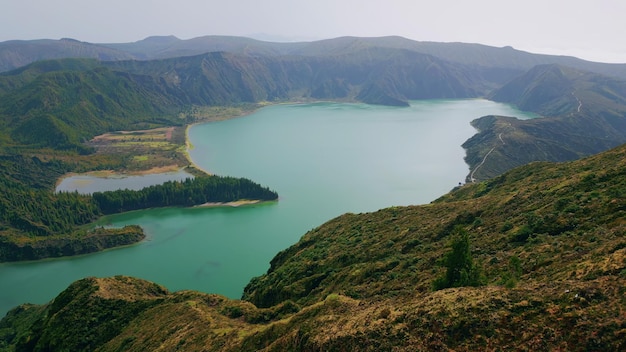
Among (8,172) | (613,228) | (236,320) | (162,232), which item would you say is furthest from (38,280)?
(613,228)

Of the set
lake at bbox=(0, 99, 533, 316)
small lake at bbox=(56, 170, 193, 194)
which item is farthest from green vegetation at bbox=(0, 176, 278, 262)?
small lake at bbox=(56, 170, 193, 194)

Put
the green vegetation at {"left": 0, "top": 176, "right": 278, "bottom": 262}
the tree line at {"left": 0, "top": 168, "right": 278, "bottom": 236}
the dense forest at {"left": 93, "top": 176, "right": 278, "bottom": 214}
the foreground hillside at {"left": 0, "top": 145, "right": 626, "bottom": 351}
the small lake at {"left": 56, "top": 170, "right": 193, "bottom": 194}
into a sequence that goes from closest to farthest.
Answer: the foreground hillside at {"left": 0, "top": 145, "right": 626, "bottom": 351} → the green vegetation at {"left": 0, "top": 176, "right": 278, "bottom": 262} → the tree line at {"left": 0, "top": 168, "right": 278, "bottom": 236} → the dense forest at {"left": 93, "top": 176, "right": 278, "bottom": 214} → the small lake at {"left": 56, "top": 170, "right": 193, "bottom": 194}

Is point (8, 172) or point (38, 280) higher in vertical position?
point (8, 172)

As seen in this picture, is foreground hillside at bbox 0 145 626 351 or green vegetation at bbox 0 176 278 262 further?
green vegetation at bbox 0 176 278 262

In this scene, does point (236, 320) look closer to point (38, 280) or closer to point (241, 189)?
point (38, 280)

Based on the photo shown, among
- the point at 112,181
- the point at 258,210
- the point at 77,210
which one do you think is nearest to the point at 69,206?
the point at 77,210

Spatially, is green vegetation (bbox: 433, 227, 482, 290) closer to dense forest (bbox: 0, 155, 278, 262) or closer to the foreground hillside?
the foreground hillside
